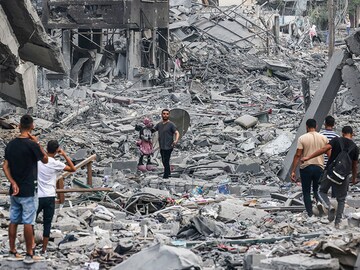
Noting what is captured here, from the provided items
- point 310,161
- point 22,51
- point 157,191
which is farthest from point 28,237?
point 22,51

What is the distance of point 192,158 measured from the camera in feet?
67.8

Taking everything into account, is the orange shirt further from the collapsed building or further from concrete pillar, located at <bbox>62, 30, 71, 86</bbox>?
concrete pillar, located at <bbox>62, 30, 71, 86</bbox>

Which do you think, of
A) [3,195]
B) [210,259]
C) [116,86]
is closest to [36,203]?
[210,259]

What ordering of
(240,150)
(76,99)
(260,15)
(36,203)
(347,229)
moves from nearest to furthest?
(36,203) → (347,229) → (240,150) → (76,99) → (260,15)

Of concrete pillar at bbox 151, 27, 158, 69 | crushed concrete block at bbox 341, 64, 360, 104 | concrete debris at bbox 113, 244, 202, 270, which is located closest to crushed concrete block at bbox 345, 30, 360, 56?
crushed concrete block at bbox 341, 64, 360, 104

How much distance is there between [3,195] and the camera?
1534 cm

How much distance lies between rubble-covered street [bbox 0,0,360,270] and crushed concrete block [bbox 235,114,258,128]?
0.06 meters

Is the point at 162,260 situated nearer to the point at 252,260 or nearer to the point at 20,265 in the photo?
the point at 252,260

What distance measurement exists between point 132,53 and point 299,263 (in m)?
28.3

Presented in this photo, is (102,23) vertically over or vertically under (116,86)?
over

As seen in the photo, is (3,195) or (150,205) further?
(3,195)

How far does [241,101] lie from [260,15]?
65.8 feet

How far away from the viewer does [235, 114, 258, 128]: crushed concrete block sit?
83.7ft

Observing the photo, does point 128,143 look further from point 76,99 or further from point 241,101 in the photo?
point 241,101
